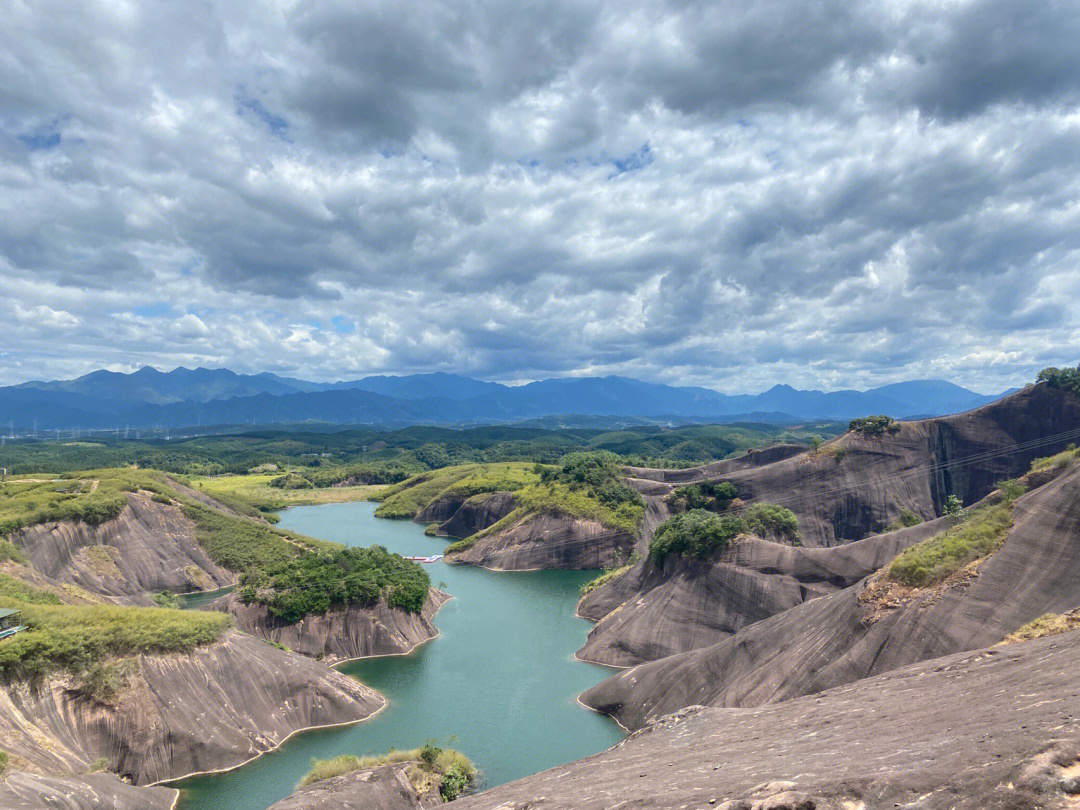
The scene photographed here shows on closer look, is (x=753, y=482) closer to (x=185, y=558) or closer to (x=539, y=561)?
(x=539, y=561)

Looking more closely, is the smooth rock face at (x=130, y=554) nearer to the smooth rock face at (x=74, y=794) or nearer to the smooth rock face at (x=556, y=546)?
the smooth rock face at (x=556, y=546)

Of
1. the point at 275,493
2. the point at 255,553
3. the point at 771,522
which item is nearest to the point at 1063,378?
the point at 771,522

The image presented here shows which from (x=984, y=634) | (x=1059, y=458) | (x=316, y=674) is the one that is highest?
(x=1059, y=458)

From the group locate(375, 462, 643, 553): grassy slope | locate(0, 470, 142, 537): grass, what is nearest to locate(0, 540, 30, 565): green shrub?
locate(0, 470, 142, 537): grass

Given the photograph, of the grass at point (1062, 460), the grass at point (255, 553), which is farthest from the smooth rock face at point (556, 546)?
the grass at point (1062, 460)

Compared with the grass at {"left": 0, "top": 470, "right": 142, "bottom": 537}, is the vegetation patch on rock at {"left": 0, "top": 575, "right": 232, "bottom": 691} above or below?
below

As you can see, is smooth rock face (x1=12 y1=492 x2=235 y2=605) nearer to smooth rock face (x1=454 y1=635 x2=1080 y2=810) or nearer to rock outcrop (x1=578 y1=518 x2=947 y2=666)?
rock outcrop (x1=578 y1=518 x2=947 y2=666)

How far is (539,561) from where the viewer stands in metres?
87.2

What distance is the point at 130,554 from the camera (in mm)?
73438

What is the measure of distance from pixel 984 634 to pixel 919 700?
10.9m

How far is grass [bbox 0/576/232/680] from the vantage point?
32.9 meters

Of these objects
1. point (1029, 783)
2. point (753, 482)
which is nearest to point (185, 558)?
point (753, 482)

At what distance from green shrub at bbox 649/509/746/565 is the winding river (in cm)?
1109

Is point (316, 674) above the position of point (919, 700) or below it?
below
